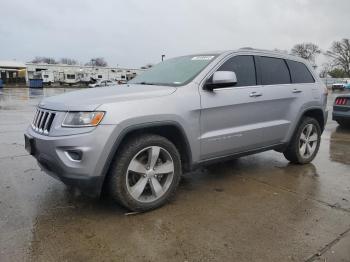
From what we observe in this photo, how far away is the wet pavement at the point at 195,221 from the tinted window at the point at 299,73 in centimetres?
148

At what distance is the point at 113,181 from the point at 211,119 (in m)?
1.36

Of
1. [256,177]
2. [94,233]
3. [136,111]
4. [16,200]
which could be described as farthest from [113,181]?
[256,177]

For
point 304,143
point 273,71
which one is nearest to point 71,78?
point 304,143

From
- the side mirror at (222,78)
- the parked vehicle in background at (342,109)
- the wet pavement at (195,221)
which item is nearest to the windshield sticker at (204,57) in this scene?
the side mirror at (222,78)

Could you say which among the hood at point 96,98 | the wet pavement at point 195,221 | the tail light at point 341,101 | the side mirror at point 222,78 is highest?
the side mirror at point 222,78

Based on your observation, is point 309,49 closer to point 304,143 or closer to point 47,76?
point 47,76

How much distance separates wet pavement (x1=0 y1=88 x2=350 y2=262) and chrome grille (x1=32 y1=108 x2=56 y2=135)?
83 cm

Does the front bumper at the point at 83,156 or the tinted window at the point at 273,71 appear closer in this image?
the front bumper at the point at 83,156

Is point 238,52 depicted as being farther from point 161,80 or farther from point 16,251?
point 16,251

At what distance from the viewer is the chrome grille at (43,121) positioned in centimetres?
349

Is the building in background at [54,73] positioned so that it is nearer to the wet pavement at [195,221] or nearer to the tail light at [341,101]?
the tail light at [341,101]

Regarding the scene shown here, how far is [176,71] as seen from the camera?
4504 millimetres

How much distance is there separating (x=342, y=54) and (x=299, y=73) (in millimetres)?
82901

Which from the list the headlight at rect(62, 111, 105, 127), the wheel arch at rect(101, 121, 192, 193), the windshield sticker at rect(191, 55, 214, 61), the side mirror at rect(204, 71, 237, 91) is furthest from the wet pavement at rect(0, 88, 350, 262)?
the windshield sticker at rect(191, 55, 214, 61)
